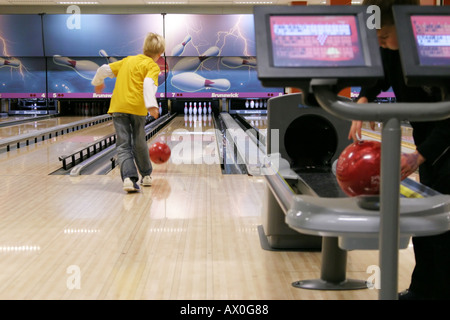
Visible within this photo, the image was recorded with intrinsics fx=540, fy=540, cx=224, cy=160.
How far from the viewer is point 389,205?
110cm

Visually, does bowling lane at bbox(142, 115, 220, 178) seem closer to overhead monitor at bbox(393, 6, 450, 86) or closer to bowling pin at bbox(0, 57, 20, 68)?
bowling pin at bbox(0, 57, 20, 68)

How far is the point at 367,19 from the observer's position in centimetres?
120

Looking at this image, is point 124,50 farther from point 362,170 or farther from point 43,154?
point 362,170

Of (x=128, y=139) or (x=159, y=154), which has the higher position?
(x=128, y=139)

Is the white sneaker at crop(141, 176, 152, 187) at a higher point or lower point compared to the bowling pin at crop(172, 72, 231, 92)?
lower

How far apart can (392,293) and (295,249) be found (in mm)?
1137

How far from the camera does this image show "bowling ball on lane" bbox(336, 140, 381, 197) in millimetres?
1367

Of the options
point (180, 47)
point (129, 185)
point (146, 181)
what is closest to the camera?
point (129, 185)

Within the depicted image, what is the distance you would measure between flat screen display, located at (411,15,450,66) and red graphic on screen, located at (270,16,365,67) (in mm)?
124

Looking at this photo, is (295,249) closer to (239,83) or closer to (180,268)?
(180,268)

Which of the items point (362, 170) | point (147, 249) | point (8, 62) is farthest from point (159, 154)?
point (8, 62)

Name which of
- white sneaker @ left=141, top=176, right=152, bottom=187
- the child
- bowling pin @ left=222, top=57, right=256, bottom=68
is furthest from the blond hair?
bowling pin @ left=222, top=57, right=256, bottom=68

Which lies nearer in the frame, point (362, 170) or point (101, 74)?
point (362, 170)

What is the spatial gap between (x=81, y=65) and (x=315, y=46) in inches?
357
